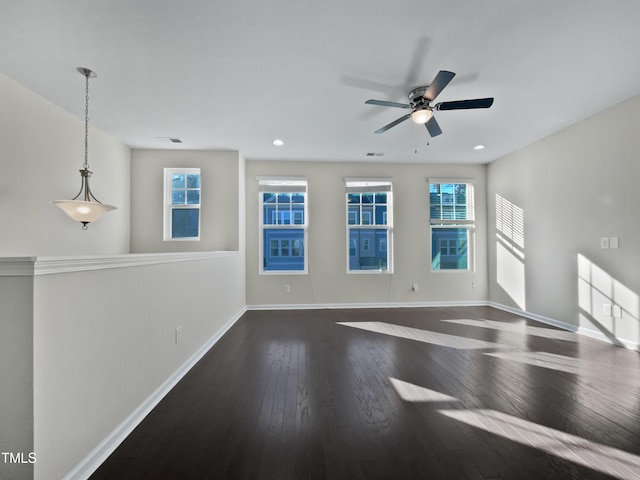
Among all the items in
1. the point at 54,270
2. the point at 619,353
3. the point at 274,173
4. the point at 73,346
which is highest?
the point at 274,173

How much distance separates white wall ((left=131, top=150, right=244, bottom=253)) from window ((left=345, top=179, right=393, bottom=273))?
2031 millimetres

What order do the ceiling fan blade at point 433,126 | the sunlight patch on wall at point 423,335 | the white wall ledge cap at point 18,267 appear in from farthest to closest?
the sunlight patch on wall at point 423,335 → the ceiling fan blade at point 433,126 → the white wall ledge cap at point 18,267

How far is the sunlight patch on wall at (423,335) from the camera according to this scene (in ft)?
11.1

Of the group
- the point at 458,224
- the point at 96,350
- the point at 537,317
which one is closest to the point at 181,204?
the point at 96,350

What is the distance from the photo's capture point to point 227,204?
4.80 meters

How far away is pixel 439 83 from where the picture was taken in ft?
7.94

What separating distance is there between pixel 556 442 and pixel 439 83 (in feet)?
8.20

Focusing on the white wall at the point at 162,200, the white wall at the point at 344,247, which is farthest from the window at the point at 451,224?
the white wall at the point at 162,200

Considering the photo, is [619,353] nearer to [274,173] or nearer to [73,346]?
[73,346]

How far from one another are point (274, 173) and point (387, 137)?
6.90ft

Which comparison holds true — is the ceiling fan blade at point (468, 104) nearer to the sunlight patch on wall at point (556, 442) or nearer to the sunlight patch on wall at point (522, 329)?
the sunlight patch on wall at point (556, 442)

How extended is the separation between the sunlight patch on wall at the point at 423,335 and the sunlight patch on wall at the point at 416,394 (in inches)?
46.7

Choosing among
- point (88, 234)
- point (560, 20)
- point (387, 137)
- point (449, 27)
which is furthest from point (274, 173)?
point (560, 20)

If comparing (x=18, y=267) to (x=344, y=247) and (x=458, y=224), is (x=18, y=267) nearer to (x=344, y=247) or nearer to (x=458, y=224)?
(x=344, y=247)
